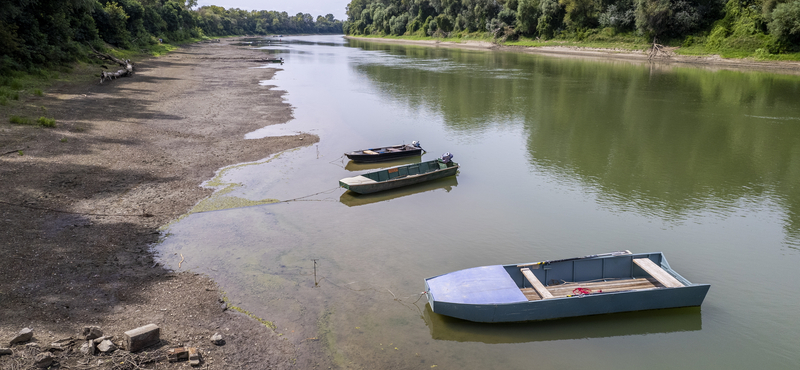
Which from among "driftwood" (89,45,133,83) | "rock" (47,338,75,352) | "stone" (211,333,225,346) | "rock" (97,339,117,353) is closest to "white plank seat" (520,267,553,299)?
"stone" (211,333,225,346)

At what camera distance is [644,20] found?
80438 millimetres

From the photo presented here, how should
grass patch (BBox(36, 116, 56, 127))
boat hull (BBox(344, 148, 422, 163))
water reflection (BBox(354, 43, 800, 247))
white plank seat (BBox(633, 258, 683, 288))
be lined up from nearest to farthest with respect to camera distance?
white plank seat (BBox(633, 258, 683, 288)) < water reflection (BBox(354, 43, 800, 247)) < boat hull (BBox(344, 148, 422, 163)) < grass patch (BBox(36, 116, 56, 127))

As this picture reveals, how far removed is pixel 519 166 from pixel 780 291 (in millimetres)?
14001

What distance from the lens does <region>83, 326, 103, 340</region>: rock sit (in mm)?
10419

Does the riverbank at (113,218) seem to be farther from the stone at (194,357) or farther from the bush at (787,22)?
the bush at (787,22)

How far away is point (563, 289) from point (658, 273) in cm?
270

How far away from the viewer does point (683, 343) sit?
12750mm

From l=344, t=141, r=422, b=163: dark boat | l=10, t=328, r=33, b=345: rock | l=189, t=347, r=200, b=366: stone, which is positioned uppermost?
l=344, t=141, r=422, b=163: dark boat

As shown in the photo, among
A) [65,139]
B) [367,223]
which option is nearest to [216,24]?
[65,139]

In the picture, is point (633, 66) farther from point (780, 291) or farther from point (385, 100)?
point (780, 291)

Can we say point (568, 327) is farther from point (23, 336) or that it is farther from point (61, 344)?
point (23, 336)

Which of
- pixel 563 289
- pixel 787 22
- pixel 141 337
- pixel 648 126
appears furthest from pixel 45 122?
pixel 787 22

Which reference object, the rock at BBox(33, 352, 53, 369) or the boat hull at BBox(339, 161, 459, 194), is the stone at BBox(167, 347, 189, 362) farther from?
the boat hull at BBox(339, 161, 459, 194)

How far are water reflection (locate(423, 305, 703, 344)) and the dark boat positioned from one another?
14.2 metres
